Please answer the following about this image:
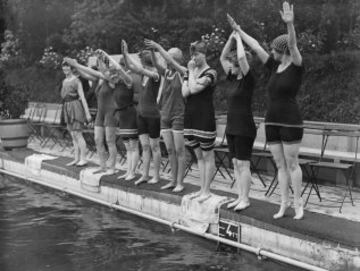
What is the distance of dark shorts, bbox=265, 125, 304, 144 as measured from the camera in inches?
202

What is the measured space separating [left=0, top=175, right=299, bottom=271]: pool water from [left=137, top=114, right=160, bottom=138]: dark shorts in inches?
44.3

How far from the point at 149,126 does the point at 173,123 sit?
52 centimetres

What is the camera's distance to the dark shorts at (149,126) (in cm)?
691

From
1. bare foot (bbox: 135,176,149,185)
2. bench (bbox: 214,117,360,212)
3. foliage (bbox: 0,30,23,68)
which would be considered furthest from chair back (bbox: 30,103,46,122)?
bench (bbox: 214,117,360,212)

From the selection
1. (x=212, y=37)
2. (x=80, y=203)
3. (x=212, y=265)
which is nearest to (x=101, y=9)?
(x=212, y=37)

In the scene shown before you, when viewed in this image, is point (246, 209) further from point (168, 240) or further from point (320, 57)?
point (320, 57)

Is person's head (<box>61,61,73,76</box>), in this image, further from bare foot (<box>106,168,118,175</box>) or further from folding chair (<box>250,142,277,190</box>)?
folding chair (<box>250,142,277,190</box>)

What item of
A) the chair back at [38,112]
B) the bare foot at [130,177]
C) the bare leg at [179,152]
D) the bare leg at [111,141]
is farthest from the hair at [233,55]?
the chair back at [38,112]

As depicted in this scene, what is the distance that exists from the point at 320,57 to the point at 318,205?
18.0 ft

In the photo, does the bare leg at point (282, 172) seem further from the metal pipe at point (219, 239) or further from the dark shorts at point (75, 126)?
the dark shorts at point (75, 126)

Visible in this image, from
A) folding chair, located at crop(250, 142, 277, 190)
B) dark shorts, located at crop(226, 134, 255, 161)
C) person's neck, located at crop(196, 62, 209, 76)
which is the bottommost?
folding chair, located at crop(250, 142, 277, 190)

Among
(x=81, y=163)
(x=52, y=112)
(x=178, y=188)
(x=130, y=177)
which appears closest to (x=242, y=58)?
(x=178, y=188)

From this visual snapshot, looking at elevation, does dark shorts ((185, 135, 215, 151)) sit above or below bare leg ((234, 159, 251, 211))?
above

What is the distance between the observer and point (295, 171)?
5250 millimetres
